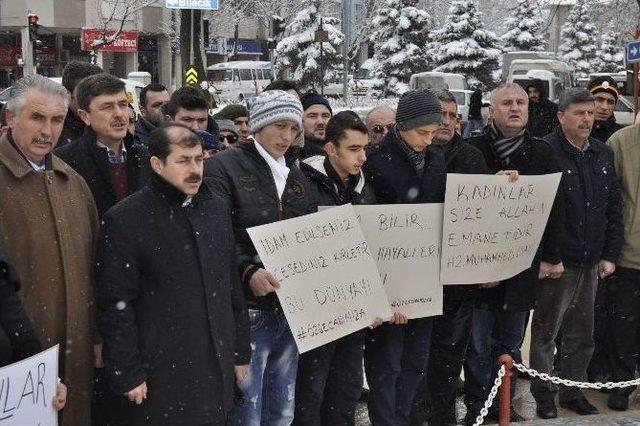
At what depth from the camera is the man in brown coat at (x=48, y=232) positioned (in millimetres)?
3273

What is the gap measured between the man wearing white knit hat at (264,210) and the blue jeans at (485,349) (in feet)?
5.15

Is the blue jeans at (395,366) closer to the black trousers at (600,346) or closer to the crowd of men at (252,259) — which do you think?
the crowd of men at (252,259)

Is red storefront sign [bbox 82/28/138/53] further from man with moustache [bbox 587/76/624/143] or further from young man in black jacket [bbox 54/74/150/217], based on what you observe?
young man in black jacket [bbox 54/74/150/217]

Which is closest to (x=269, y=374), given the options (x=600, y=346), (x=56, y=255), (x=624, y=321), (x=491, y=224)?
(x=56, y=255)

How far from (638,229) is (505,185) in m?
1.34

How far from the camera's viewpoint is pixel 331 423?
4.39 meters

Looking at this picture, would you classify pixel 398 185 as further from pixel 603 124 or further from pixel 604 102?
pixel 603 124

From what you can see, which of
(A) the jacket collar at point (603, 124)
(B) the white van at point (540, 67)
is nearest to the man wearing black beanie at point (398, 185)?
(A) the jacket collar at point (603, 124)

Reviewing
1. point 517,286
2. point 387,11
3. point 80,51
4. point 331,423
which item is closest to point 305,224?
point 331,423

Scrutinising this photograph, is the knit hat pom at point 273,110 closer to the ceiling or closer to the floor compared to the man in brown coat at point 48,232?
closer to the ceiling

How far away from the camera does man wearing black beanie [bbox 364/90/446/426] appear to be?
4.53m

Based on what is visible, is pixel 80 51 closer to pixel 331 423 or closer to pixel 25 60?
pixel 25 60

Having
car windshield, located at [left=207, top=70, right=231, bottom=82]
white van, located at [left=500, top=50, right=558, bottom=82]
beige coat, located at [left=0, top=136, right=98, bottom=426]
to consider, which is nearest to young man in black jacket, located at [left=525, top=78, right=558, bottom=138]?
beige coat, located at [left=0, top=136, right=98, bottom=426]

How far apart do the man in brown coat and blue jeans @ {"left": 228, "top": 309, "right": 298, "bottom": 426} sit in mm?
828
